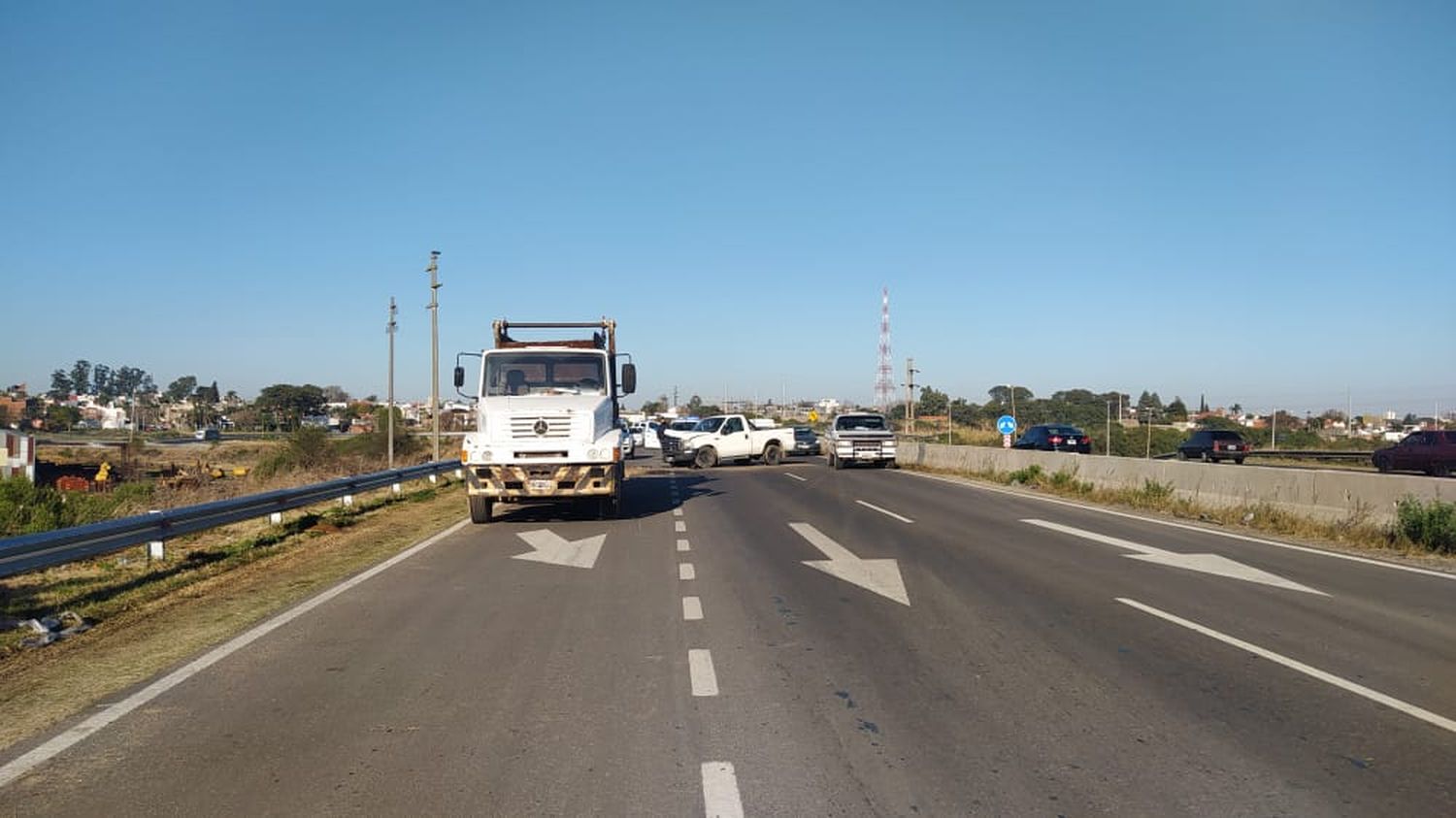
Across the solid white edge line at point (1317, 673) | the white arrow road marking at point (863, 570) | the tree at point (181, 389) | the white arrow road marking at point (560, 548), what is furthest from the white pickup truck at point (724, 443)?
the tree at point (181, 389)

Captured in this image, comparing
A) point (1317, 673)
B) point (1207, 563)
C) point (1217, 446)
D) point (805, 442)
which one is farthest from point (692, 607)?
point (805, 442)

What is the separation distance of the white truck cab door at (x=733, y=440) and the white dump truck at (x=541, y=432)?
19077mm

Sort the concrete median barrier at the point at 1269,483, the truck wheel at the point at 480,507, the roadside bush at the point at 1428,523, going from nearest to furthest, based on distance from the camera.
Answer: the roadside bush at the point at 1428,523, the concrete median barrier at the point at 1269,483, the truck wheel at the point at 480,507

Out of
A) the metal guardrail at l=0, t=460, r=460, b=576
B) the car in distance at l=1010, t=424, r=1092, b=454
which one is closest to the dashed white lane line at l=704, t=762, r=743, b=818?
the metal guardrail at l=0, t=460, r=460, b=576

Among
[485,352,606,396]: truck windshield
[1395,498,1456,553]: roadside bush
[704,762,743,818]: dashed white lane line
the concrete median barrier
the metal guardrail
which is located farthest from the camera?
[485,352,606,396]: truck windshield

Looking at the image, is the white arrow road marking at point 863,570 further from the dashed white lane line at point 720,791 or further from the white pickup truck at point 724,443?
the white pickup truck at point 724,443

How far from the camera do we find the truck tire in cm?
3819

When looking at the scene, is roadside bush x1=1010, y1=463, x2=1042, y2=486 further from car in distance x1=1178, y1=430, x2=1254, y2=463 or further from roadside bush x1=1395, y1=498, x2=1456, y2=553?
car in distance x1=1178, y1=430, x2=1254, y2=463

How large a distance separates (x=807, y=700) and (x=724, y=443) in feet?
99.0

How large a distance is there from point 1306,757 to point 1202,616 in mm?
3736

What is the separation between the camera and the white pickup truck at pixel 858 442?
33562 millimetres

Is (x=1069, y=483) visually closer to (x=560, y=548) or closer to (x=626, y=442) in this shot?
(x=560, y=548)

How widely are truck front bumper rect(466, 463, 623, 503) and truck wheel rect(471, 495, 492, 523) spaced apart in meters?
0.33

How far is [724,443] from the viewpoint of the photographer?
36.2 meters
